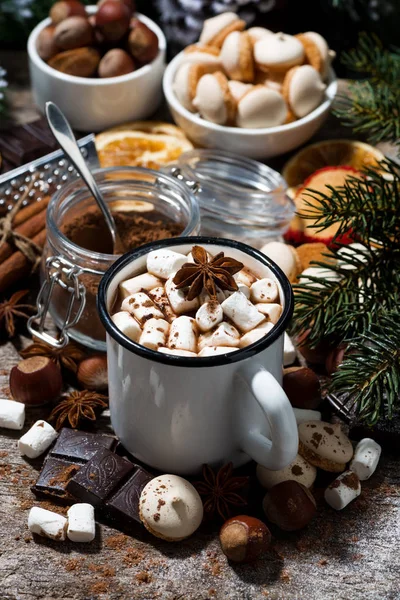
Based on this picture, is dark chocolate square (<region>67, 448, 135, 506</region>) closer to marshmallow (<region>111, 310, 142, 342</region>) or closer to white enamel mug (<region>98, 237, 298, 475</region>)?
white enamel mug (<region>98, 237, 298, 475</region>)

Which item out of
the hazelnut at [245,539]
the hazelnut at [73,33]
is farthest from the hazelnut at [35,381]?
the hazelnut at [73,33]

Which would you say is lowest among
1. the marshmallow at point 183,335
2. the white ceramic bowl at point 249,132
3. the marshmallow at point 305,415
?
the marshmallow at point 305,415

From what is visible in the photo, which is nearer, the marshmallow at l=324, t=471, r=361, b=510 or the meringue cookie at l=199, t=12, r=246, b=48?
the marshmallow at l=324, t=471, r=361, b=510

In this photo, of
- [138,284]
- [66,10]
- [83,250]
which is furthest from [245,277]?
[66,10]

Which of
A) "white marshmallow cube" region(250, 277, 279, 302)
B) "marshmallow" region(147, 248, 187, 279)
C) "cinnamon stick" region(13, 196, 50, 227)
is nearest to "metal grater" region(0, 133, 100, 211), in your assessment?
"cinnamon stick" region(13, 196, 50, 227)

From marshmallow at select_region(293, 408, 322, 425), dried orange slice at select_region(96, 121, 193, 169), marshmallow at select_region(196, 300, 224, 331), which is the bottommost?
marshmallow at select_region(293, 408, 322, 425)

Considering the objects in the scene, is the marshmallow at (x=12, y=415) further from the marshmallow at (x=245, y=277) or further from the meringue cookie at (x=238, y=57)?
the meringue cookie at (x=238, y=57)

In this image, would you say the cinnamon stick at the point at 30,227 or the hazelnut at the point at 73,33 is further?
the hazelnut at the point at 73,33

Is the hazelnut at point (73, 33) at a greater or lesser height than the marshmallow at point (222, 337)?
greater
